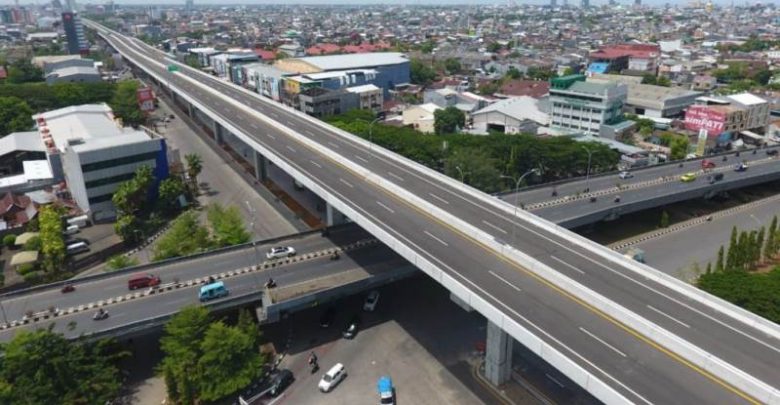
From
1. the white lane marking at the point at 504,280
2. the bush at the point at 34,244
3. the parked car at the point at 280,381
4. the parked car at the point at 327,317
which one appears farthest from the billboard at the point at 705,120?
the bush at the point at 34,244

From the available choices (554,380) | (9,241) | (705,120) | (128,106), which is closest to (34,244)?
(9,241)

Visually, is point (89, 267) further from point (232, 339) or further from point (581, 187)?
point (581, 187)

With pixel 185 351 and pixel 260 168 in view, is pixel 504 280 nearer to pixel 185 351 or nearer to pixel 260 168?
pixel 185 351

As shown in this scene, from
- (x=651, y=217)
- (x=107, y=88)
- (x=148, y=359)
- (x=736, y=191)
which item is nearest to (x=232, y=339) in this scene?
(x=148, y=359)

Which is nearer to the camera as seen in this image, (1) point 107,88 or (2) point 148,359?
(2) point 148,359

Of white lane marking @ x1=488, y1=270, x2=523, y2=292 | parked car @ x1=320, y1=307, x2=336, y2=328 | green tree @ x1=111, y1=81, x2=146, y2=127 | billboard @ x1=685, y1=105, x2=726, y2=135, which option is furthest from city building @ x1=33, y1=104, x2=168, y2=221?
billboard @ x1=685, y1=105, x2=726, y2=135

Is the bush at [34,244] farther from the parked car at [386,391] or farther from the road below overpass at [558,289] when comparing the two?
the parked car at [386,391]
